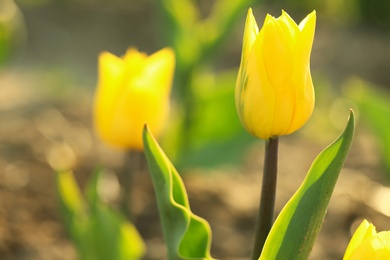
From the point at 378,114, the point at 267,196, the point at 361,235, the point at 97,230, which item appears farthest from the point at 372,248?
the point at 378,114

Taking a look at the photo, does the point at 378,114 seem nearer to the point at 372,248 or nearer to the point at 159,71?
the point at 159,71

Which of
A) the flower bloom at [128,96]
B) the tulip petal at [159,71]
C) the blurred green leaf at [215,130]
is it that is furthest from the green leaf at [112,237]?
the blurred green leaf at [215,130]

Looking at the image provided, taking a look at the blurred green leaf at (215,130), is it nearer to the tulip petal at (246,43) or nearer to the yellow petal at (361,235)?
the tulip petal at (246,43)

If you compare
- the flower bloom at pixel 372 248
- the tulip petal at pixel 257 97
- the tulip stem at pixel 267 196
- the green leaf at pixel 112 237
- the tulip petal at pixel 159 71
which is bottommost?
the green leaf at pixel 112 237

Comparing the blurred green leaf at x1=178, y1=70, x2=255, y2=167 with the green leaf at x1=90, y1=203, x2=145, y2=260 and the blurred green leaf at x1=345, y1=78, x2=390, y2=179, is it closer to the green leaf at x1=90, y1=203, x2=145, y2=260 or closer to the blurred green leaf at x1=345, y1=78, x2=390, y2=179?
the blurred green leaf at x1=345, y1=78, x2=390, y2=179

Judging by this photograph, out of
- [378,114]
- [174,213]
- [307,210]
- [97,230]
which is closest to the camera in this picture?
[307,210]
